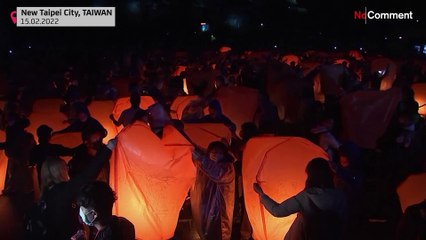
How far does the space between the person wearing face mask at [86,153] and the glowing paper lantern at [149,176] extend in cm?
41

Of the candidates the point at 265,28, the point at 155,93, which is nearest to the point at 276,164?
the point at 155,93

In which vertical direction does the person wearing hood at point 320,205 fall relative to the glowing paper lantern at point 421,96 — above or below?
below

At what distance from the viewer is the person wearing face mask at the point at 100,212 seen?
12.1 feet

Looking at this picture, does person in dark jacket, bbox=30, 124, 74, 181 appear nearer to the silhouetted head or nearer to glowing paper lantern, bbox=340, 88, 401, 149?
the silhouetted head

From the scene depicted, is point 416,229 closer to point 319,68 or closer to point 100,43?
point 319,68

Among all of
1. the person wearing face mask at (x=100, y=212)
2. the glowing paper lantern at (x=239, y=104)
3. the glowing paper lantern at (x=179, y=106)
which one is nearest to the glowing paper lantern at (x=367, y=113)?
the glowing paper lantern at (x=239, y=104)

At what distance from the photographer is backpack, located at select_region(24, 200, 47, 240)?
4.39 metres

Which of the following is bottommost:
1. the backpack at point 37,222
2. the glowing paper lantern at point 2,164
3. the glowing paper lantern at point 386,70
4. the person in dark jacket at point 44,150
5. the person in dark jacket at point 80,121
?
the glowing paper lantern at point 2,164

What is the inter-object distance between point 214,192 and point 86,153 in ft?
5.09

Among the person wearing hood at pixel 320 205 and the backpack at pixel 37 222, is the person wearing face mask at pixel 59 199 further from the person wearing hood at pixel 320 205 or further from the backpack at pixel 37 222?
the person wearing hood at pixel 320 205

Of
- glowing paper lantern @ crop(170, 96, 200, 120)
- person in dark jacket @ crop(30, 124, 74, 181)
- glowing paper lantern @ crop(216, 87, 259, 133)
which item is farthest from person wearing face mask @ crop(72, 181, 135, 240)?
glowing paper lantern @ crop(216, 87, 259, 133)

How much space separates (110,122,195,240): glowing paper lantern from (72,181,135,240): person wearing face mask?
248 centimetres

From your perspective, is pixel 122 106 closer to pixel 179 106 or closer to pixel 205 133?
pixel 179 106

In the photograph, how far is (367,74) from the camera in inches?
772
